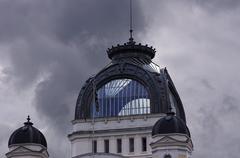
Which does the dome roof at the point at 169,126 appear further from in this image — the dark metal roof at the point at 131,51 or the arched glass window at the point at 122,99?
the dark metal roof at the point at 131,51

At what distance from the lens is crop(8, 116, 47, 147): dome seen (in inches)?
4134

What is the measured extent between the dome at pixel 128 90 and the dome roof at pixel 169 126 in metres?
10.4

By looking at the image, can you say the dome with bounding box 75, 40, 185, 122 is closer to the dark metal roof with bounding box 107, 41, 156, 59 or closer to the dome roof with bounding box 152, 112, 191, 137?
the dark metal roof with bounding box 107, 41, 156, 59

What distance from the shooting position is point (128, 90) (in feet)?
379

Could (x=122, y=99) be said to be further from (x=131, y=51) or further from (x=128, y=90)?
(x=131, y=51)

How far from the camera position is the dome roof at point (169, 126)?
101m

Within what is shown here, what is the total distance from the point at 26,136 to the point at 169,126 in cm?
1752

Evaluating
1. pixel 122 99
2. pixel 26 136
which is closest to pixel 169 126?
pixel 122 99

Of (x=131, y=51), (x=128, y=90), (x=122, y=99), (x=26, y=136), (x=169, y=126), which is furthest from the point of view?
(x=131, y=51)

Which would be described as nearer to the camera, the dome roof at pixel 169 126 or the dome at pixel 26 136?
the dome roof at pixel 169 126

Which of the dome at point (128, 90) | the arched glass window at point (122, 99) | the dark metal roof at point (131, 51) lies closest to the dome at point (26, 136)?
the dome at point (128, 90)

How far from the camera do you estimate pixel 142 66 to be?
386 feet

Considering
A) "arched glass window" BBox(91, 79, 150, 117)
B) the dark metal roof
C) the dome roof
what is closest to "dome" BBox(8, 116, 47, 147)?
"arched glass window" BBox(91, 79, 150, 117)

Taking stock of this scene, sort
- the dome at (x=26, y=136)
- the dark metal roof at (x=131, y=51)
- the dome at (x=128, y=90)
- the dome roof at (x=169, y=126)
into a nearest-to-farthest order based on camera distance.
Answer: the dome roof at (x=169, y=126), the dome at (x=26, y=136), the dome at (x=128, y=90), the dark metal roof at (x=131, y=51)
